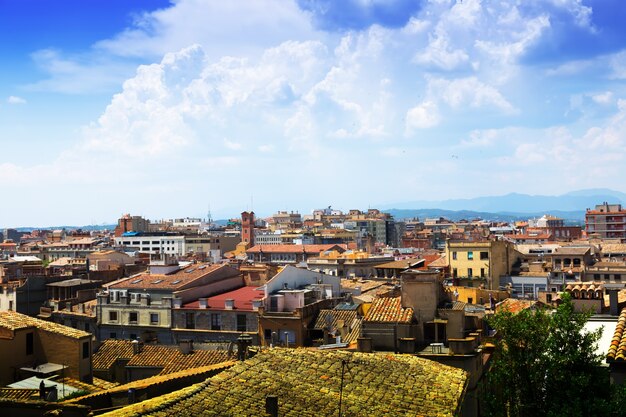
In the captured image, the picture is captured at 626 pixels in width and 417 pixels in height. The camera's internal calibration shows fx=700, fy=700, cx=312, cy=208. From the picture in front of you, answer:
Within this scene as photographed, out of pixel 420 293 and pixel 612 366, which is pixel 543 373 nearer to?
pixel 612 366

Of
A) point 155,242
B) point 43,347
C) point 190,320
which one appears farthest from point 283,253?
point 43,347

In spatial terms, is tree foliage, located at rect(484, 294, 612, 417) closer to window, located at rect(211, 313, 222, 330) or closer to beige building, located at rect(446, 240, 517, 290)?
window, located at rect(211, 313, 222, 330)

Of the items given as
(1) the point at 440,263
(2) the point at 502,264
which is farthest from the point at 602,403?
(1) the point at 440,263

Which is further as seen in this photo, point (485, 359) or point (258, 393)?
point (485, 359)

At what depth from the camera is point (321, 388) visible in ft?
52.4

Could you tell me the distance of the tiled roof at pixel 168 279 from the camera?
49.1 m

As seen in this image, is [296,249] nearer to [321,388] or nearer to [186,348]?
[186,348]

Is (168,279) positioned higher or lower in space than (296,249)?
higher

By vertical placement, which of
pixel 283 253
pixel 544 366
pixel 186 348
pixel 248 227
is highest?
pixel 248 227

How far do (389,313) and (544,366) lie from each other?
8004mm

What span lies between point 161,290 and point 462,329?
1205 inches

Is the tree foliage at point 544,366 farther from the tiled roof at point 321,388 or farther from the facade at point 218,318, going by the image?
the facade at point 218,318

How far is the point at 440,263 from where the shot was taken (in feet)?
240

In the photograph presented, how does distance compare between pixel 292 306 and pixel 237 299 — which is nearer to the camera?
pixel 292 306
